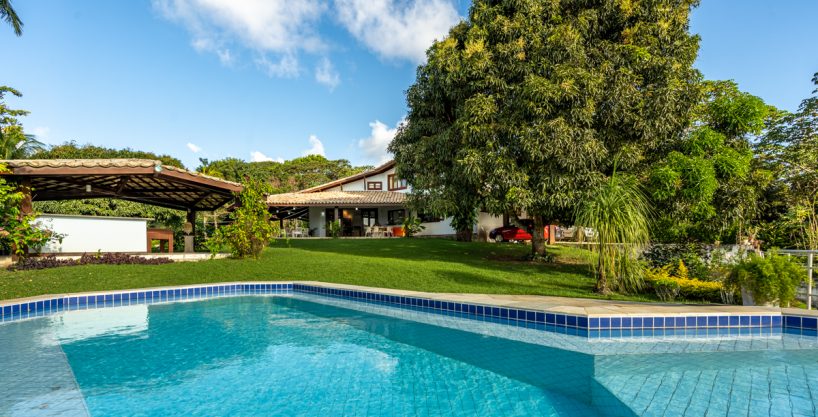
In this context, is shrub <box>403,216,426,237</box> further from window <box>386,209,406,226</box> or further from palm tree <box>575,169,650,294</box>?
palm tree <box>575,169,650,294</box>

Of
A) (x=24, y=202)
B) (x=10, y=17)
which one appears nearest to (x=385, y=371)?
(x=24, y=202)

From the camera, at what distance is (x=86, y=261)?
1177cm

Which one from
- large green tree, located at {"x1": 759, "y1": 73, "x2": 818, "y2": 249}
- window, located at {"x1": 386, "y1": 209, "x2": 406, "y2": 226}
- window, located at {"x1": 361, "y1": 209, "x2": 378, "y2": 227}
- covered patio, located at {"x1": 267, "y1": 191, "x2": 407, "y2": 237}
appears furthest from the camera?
window, located at {"x1": 361, "y1": 209, "x2": 378, "y2": 227}

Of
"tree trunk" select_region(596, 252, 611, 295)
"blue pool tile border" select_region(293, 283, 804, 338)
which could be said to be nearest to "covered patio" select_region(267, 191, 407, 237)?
"tree trunk" select_region(596, 252, 611, 295)

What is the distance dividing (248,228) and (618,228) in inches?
410

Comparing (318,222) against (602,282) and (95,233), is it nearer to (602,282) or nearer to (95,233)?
(95,233)

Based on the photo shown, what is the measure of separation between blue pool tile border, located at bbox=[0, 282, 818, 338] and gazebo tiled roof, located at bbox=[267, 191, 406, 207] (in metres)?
16.9

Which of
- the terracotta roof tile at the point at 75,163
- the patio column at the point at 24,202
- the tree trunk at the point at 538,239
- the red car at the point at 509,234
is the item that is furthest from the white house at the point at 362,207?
the patio column at the point at 24,202

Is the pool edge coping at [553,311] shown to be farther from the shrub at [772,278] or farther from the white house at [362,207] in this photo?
the white house at [362,207]

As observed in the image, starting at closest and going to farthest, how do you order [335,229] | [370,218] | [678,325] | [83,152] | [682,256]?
[678,325]
[682,256]
[335,229]
[370,218]
[83,152]

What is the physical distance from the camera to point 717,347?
532cm

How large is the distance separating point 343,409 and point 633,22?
13.9 metres

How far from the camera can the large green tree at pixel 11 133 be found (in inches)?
923

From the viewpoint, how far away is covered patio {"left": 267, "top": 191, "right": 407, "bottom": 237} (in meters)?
26.8
